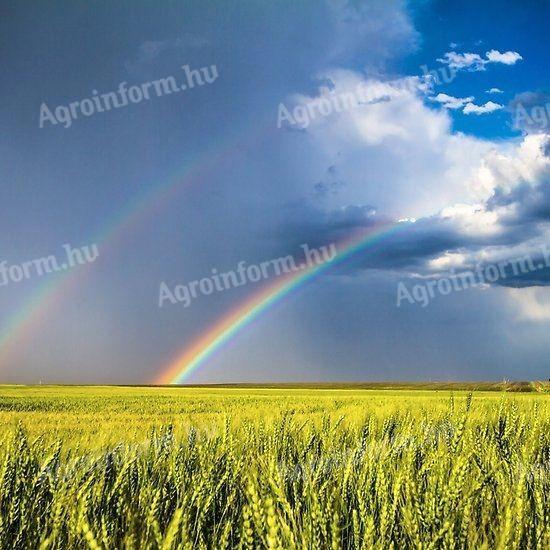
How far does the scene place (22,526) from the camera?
94.1 inches

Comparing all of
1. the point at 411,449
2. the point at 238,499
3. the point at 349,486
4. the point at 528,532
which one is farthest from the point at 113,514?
the point at 528,532

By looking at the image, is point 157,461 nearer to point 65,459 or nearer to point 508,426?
point 65,459

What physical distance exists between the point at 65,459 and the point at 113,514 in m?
0.98

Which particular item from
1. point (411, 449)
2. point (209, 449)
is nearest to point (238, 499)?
point (209, 449)

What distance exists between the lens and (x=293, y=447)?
495 centimetres

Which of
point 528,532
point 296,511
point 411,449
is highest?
point 411,449

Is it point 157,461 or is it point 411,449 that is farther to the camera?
point 157,461

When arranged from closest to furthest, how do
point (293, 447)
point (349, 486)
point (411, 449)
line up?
point (411, 449), point (349, 486), point (293, 447)

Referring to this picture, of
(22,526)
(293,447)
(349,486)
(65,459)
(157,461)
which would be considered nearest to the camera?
(22,526)

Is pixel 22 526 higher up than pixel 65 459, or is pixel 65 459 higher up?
pixel 65 459

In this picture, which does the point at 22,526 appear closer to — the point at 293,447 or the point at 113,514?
the point at 113,514

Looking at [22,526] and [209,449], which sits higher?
[209,449]

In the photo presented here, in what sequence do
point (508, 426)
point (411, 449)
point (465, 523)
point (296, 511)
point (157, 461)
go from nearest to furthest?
point (465, 523), point (296, 511), point (411, 449), point (157, 461), point (508, 426)

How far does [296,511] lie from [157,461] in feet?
4.52
